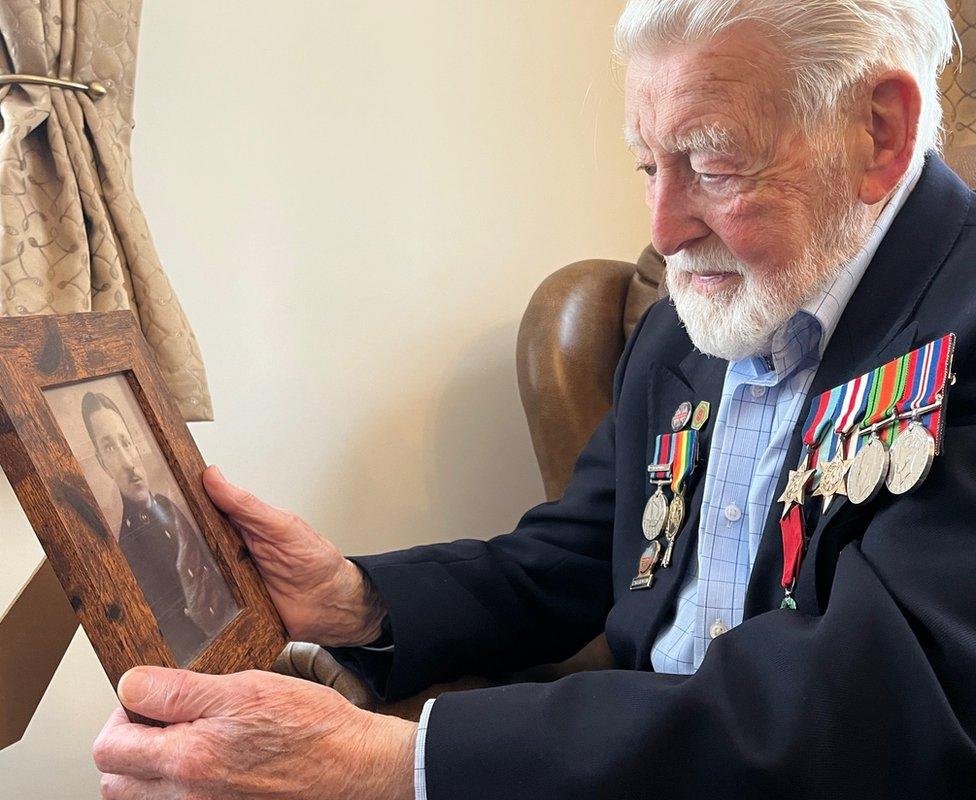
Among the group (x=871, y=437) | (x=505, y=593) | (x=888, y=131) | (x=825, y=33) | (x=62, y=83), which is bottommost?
(x=505, y=593)

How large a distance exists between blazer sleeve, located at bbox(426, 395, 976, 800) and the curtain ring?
0.91 m

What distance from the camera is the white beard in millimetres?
1066

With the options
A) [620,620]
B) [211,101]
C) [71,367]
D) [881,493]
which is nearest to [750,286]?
[881,493]

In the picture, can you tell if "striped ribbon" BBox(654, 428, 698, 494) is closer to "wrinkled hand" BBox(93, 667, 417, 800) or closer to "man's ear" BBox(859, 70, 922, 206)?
"man's ear" BBox(859, 70, 922, 206)

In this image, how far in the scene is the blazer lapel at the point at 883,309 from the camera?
1.02 metres

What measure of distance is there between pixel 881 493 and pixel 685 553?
29 centimetres

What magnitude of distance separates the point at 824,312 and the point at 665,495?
29 cm

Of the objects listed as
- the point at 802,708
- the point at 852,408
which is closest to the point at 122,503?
the point at 802,708

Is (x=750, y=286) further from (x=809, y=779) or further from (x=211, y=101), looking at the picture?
(x=211, y=101)

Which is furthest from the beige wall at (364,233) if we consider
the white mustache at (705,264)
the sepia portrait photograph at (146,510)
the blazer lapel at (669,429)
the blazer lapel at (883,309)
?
the blazer lapel at (883,309)

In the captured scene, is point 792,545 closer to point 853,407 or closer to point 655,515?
point 853,407

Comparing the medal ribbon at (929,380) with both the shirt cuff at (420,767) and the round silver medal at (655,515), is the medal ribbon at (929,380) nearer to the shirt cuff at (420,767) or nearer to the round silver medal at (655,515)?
the round silver medal at (655,515)

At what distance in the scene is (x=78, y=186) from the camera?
132 cm

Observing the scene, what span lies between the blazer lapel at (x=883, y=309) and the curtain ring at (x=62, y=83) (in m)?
0.95
